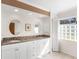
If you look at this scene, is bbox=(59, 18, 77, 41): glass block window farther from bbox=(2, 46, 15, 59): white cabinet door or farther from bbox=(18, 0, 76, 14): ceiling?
bbox=(2, 46, 15, 59): white cabinet door

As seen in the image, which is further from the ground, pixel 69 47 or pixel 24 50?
pixel 24 50

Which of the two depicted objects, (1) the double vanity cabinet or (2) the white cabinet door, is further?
(1) the double vanity cabinet

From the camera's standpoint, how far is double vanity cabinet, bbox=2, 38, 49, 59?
267 centimetres

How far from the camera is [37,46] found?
4.01 meters

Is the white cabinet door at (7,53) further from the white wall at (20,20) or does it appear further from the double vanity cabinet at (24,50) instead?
the white wall at (20,20)

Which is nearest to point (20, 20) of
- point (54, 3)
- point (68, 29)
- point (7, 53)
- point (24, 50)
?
point (24, 50)

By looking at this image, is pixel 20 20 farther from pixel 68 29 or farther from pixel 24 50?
pixel 68 29

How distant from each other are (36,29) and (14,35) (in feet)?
5.51

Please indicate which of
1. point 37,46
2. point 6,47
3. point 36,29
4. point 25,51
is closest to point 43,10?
point 36,29

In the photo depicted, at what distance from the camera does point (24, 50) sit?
327 centimetres

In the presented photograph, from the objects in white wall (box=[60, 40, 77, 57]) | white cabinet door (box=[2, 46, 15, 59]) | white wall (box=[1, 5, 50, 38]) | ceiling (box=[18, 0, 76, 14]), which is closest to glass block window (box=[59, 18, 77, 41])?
white wall (box=[60, 40, 77, 57])

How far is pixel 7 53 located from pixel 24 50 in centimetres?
75

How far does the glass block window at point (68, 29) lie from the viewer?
4406 mm

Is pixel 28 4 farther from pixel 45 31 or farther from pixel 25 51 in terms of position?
pixel 45 31
